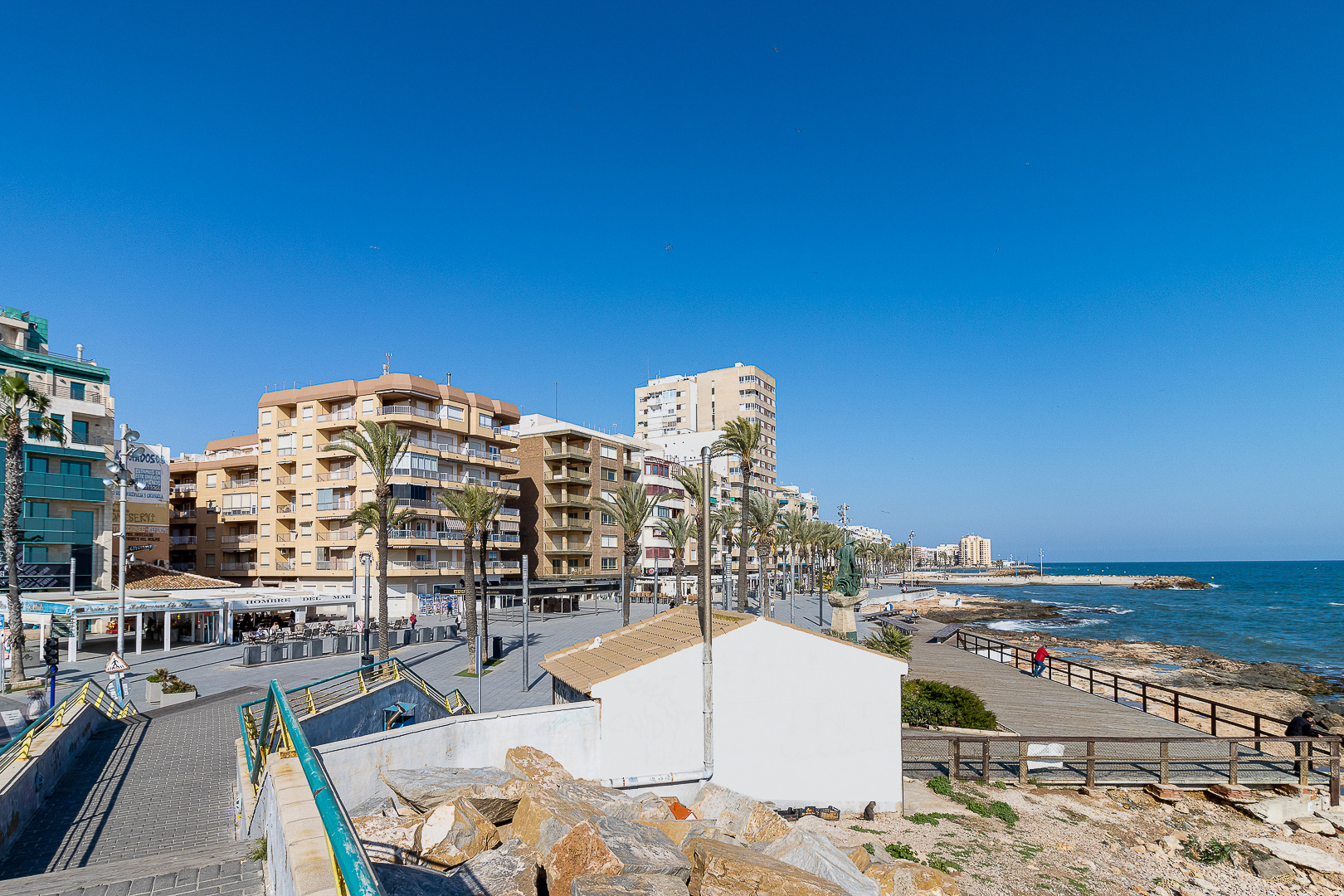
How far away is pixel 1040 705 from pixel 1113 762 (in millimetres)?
5905

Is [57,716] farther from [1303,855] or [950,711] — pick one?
[1303,855]

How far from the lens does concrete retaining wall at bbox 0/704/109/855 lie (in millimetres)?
9375

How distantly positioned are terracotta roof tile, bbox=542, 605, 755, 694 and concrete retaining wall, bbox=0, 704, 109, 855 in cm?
795

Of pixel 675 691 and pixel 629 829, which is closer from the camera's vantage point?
pixel 629 829

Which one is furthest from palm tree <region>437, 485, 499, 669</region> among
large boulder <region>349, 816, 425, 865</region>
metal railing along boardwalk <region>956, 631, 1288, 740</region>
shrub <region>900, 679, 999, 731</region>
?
metal railing along boardwalk <region>956, 631, 1288, 740</region>

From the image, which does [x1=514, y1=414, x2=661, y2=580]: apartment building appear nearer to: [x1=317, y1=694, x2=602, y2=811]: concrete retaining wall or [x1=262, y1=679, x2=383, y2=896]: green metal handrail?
[x1=317, y1=694, x2=602, y2=811]: concrete retaining wall

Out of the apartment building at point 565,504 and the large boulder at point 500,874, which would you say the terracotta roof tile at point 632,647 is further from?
the apartment building at point 565,504

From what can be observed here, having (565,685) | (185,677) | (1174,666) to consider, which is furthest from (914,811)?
(1174,666)

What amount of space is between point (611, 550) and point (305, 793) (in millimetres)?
69790

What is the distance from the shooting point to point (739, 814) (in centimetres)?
1174

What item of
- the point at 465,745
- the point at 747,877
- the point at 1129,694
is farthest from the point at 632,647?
the point at 1129,694

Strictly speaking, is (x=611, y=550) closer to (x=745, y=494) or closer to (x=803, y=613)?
(x=803, y=613)

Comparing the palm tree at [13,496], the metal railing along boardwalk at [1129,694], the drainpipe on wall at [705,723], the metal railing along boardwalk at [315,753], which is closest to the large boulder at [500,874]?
the metal railing along boardwalk at [315,753]

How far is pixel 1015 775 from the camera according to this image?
16500 millimetres
